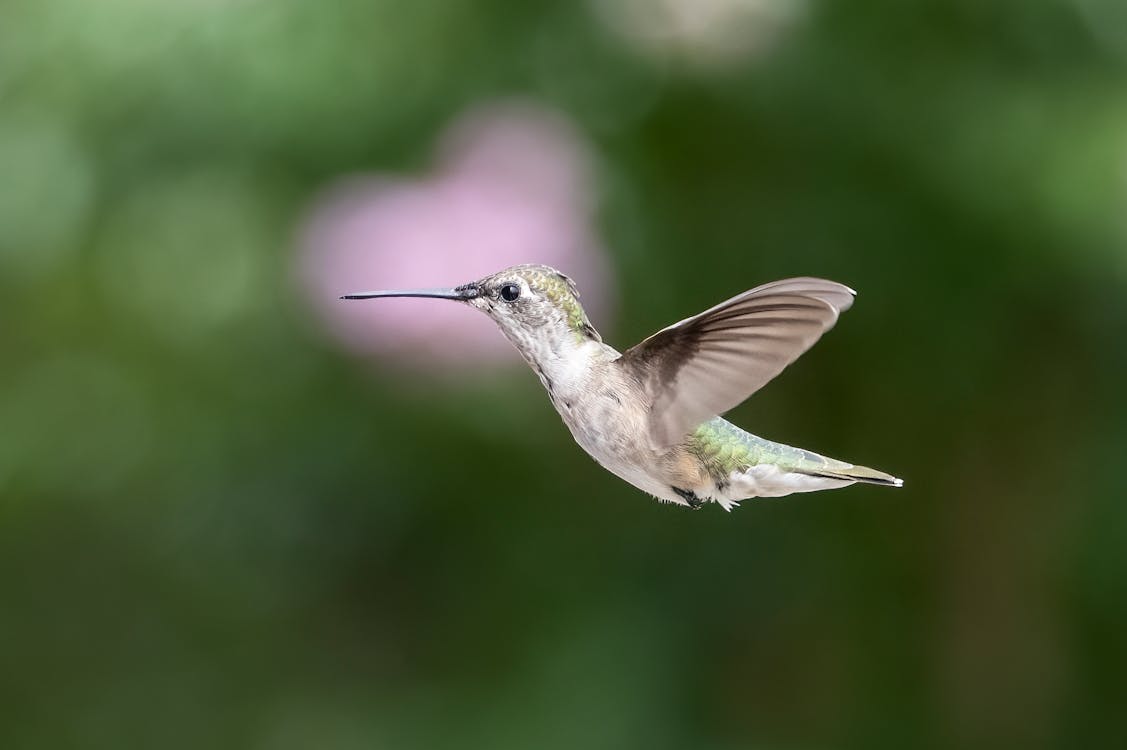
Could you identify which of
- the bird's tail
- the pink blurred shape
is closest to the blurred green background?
the pink blurred shape

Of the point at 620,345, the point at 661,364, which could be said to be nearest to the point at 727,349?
the point at 661,364

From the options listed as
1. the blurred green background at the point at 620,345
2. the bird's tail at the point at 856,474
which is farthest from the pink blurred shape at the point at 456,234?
the bird's tail at the point at 856,474

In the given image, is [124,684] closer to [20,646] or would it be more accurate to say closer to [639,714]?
[20,646]

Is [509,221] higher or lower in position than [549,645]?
higher

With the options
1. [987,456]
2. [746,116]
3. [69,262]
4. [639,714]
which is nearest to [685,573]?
[639,714]

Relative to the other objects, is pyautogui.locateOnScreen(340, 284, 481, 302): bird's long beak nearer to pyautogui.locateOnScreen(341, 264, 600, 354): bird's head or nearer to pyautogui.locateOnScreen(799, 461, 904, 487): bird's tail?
pyautogui.locateOnScreen(341, 264, 600, 354): bird's head

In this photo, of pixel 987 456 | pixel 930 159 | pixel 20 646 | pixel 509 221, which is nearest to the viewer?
pixel 509 221

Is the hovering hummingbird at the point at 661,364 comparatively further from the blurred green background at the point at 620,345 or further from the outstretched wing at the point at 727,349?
the blurred green background at the point at 620,345
